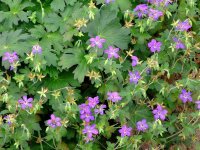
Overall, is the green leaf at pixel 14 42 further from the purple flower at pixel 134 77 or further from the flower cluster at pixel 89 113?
the purple flower at pixel 134 77

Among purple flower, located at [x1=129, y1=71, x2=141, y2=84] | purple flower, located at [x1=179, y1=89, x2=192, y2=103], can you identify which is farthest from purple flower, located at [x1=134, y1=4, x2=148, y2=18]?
purple flower, located at [x1=179, y1=89, x2=192, y2=103]

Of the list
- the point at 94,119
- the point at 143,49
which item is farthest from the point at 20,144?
the point at 143,49

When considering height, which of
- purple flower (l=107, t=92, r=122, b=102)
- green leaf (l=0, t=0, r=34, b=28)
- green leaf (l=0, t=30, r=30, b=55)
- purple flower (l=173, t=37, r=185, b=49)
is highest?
green leaf (l=0, t=0, r=34, b=28)

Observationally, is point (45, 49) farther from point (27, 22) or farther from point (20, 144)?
point (20, 144)

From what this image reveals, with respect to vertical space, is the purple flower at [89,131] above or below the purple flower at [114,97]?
below

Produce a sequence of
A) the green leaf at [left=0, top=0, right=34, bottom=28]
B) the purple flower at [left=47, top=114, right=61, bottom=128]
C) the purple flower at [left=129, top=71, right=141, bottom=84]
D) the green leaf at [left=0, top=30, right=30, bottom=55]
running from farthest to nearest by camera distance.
→ the green leaf at [left=0, top=0, right=34, bottom=28] < the green leaf at [left=0, top=30, right=30, bottom=55] < the purple flower at [left=129, top=71, right=141, bottom=84] < the purple flower at [left=47, top=114, right=61, bottom=128]

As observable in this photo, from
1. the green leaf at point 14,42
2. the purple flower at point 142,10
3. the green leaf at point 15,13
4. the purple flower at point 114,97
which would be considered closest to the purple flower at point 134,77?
the purple flower at point 114,97

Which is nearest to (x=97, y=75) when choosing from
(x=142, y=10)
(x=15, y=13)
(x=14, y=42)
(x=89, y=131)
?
(x=89, y=131)

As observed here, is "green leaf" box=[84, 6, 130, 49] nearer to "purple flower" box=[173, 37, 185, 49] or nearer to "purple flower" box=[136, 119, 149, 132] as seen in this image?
"purple flower" box=[173, 37, 185, 49]
